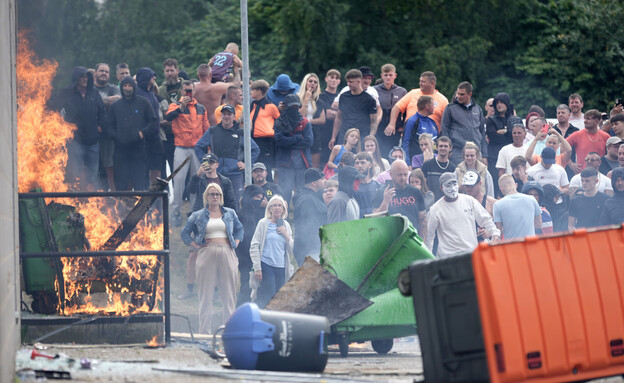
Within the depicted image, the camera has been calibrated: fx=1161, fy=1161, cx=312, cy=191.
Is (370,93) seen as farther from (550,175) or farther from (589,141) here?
(589,141)

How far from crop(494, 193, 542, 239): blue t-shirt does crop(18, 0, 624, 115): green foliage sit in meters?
16.0

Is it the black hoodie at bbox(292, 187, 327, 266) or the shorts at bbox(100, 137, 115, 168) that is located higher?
the shorts at bbox(100, 137, 115, 168)

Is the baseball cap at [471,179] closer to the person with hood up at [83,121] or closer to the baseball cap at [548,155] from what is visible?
the baseball cap at [548,155]

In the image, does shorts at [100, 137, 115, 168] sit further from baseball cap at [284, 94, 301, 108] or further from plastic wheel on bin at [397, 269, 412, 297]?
plastic wheel on bin at [397, 269, 412, 297]

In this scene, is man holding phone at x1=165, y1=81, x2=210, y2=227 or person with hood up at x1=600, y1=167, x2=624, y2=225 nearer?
person with hood up at x1=600, y1=167, x2=624, y2=225

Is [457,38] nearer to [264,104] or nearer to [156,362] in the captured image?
[264,104]

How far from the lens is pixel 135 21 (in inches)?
1561

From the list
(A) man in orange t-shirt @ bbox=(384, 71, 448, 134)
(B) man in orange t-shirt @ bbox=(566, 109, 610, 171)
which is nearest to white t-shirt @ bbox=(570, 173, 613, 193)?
(B) man in orange t-shirt @ bbox=(566, 109, 610, 171)

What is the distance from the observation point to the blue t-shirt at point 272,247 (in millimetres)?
14641

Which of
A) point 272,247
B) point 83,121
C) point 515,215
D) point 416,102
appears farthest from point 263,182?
point 515,215

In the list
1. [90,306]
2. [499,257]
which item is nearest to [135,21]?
[90,306]

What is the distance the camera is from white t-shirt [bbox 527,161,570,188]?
16641mm

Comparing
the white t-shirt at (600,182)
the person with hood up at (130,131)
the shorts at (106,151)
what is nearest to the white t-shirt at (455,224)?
the white t-shirt at (600,182)

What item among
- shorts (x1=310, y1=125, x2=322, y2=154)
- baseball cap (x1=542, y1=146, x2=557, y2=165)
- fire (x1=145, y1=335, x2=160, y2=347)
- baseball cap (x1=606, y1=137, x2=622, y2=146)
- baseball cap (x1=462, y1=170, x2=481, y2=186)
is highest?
shorts (x1=310, y1=125, x2=322, y2=154)
